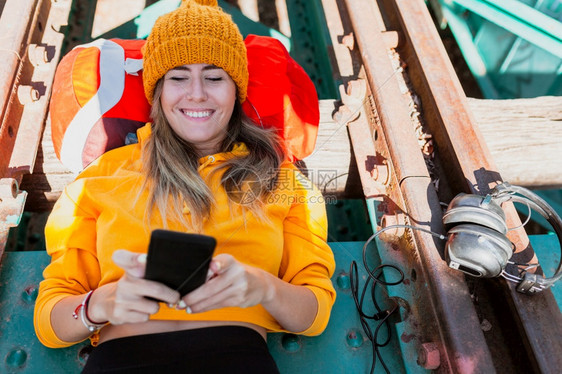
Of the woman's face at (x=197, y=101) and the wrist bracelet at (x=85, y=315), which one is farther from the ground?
the woman's face at (x=197, y=101)

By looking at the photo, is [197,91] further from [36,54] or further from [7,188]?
[36,54]

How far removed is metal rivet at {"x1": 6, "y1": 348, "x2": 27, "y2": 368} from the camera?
Answer: 149 cm

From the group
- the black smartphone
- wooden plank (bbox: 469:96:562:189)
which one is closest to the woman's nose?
the black smartphone

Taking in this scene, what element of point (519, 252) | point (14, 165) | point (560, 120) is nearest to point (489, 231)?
point (519, 252)

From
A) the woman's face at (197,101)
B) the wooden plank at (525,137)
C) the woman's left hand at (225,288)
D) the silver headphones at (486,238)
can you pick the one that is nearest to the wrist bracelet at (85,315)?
the woman's left hand at (225,288)

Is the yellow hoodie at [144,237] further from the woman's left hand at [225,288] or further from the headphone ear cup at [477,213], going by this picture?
the headphone ear cup at [477,213]

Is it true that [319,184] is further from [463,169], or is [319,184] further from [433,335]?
[433,335]

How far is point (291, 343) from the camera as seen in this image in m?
1.57

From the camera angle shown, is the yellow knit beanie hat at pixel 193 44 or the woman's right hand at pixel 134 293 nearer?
the woman's right hand at pixel 134 293

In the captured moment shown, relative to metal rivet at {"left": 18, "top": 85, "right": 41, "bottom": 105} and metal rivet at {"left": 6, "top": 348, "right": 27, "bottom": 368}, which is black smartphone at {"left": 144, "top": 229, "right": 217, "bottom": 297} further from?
metal rivet at {"left": 18, "top": 85, "right": 41, "bottom": 105}

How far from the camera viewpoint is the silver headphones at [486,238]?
1.36 metres

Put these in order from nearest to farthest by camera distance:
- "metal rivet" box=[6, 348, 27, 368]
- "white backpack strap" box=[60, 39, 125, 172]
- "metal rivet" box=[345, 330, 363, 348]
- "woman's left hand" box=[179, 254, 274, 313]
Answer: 1. "woman's left hand" box=[179, 254, 274, 313]
2. "metal rivet" box=[6, 348, 27, 368]
3. "metal rivet" box=[345, 330, 363, 348]
4. "white backpack strap" box=[60, 39, 125, 172]

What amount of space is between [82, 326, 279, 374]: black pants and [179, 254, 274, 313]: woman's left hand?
0.61ft

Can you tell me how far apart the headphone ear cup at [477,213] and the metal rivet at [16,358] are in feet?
4.82
